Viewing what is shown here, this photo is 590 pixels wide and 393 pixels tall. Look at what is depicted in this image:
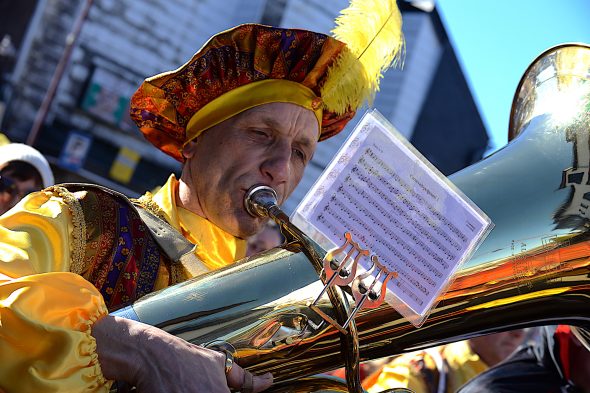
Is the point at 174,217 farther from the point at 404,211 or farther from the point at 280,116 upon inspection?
the point at 404,211

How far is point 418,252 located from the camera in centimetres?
145

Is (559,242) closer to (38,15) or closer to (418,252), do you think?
(418,252)

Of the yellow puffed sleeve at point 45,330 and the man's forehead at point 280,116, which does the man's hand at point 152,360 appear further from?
the man's forehead at point 280,116

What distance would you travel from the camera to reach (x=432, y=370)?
310 centimetres

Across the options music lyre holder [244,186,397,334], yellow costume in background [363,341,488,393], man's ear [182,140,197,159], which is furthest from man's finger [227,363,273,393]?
yellow costume in background [363,341,488,393]

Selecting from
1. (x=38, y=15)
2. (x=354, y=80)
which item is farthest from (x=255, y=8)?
(x=354, y=80)

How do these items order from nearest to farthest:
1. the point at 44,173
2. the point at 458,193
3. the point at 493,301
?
1. the point at 458,193
2. the point at 493,301
3. the point at 44,173

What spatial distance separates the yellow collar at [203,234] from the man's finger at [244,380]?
59cm

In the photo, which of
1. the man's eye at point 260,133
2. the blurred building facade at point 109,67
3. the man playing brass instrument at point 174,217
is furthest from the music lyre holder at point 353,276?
the blurred building facade at point 109,67

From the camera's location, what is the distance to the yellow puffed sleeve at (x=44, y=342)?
138 centimetres

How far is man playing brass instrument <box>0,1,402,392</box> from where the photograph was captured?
1411mm

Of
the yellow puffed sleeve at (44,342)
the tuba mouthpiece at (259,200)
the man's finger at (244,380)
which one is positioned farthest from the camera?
the tuba mouthpiece at (259,200)

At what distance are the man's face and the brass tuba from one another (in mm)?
306

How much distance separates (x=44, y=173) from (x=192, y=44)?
33.7 feet
